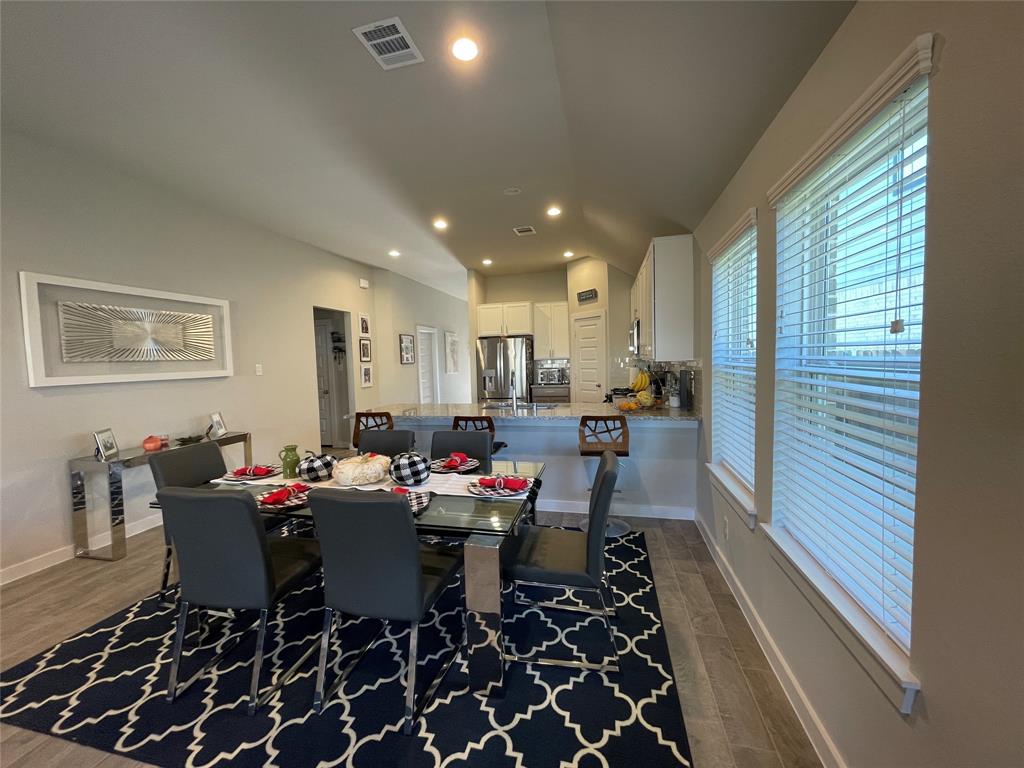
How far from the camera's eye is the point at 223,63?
2094mm

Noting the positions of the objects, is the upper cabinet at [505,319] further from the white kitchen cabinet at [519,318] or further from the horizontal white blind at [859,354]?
the horizontal white blind at [859,354]

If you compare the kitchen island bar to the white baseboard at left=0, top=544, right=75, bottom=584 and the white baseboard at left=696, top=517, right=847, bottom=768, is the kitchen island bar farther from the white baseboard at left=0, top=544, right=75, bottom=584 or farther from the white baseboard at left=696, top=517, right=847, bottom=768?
the white baseboard at left=0, top=544, right=75, bottom=584

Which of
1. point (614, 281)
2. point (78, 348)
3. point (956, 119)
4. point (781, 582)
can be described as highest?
point (614, 281)

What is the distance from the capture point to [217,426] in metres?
3.95

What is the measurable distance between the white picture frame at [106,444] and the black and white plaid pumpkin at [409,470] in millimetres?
2415

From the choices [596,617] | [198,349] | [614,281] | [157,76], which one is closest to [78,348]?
[198,349]

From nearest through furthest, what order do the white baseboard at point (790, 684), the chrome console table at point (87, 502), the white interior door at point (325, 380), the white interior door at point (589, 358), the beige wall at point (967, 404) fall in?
1. the beige wall at point (967, 404)
2. the white baseboard at point (790, 684)
3. the chrome console table at point (87, 502)
4. the white interior door at point (589, 358)
5. the white interior door at point (325, 380)

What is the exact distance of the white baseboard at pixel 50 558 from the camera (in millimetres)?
2701

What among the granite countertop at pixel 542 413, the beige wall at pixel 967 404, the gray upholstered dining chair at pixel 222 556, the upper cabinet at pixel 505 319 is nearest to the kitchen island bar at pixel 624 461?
the granite countertop at pixel 542 413

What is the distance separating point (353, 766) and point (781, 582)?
1.80m

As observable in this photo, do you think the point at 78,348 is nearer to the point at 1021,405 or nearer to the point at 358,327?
the point at 358,327

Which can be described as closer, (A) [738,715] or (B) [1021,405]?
(B) [1021,405]

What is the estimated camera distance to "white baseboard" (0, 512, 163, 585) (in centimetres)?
270

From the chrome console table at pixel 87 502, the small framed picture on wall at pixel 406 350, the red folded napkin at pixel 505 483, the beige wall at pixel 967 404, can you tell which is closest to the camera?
the beige wall at pixel 967 404
